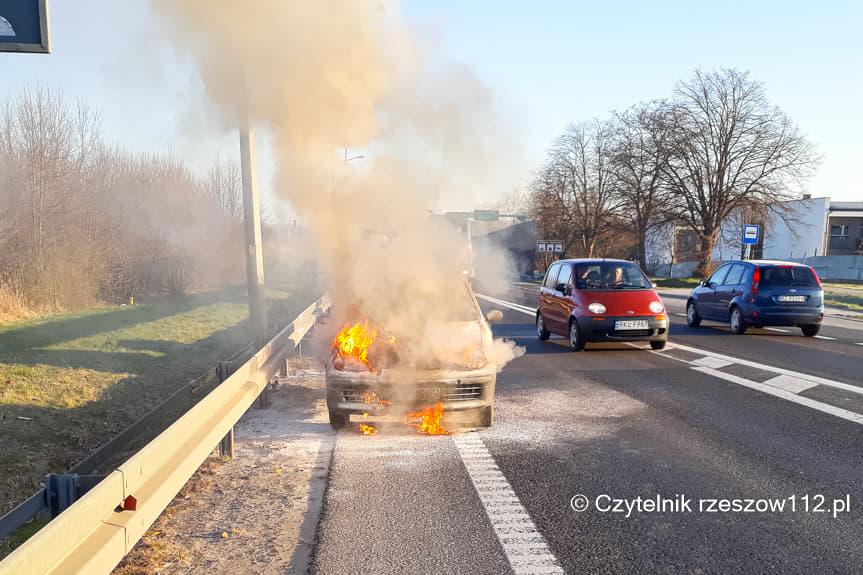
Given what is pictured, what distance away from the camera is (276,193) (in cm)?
943

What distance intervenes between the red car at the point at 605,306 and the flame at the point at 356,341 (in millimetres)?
6074

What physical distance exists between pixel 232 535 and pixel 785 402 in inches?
252

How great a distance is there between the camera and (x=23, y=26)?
6820 mm

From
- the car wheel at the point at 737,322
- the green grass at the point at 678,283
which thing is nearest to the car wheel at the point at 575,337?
the car wheel at the point at 737,322

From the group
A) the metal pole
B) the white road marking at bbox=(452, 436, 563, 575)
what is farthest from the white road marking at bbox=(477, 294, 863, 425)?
the metal pole

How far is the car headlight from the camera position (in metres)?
11.6

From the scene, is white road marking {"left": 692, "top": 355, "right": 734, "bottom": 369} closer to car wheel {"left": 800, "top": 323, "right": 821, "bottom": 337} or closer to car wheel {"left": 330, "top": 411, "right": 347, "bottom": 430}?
car wheel {"left": 800, "top": 323, "right": 821, "bottom": 337}

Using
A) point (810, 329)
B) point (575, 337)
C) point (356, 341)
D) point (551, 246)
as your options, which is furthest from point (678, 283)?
point (356, 341)

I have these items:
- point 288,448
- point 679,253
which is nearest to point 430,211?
point 288,448

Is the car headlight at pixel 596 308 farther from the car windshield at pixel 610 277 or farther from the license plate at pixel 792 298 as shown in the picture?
the license plate at pixel 792 298

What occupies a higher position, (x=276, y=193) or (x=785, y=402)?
(x=276, y=193)

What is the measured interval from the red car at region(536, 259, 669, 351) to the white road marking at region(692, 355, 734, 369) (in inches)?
38.8

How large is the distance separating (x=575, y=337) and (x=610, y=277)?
1.45 meters

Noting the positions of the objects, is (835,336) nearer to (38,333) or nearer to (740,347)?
(740,347)
